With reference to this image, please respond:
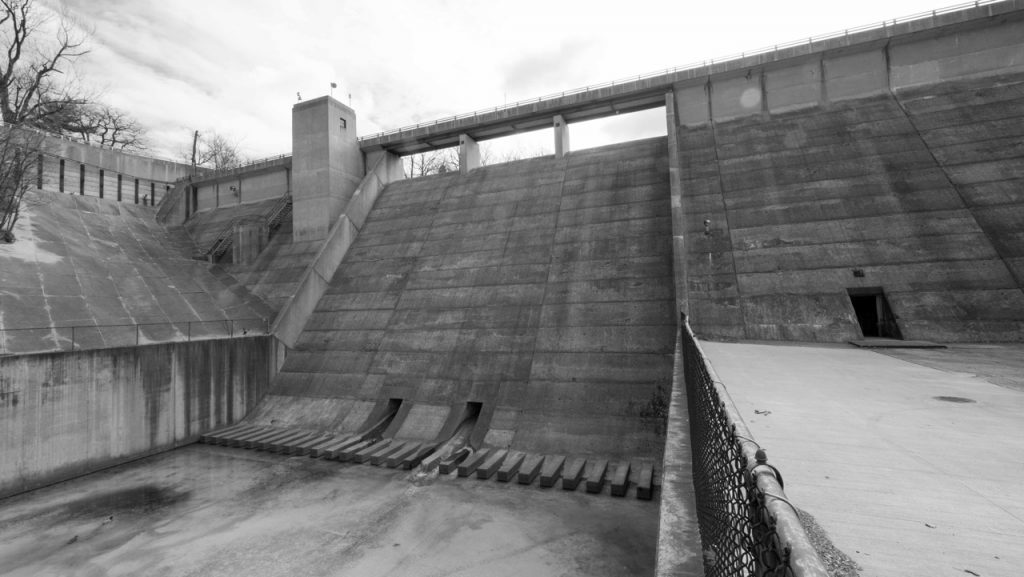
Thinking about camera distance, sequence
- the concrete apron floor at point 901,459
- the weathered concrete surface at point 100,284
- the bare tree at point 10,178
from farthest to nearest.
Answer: the bare tree at point 10,178 → the weathered concrete surface at point 100,284 → the concrete apron floor at point 901,459

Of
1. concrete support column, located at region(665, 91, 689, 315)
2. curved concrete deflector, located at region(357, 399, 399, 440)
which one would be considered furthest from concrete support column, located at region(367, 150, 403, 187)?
curved concrete deflector, located at region(357, 399, 399, 440)

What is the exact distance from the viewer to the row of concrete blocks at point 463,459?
10.4 metres

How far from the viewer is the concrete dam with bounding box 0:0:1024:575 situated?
A: 34.5 ft

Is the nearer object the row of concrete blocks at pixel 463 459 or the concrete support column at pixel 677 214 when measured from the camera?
the row of concrete blocks at pixel 463 459

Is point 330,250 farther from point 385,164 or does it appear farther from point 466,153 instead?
point 466,153

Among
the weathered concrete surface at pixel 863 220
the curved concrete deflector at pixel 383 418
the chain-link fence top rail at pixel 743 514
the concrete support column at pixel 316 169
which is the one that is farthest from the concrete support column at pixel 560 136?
the chain-link fence top rail at pixel 743 514

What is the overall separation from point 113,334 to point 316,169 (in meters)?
12.1

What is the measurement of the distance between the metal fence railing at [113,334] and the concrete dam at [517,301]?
89 millimetres

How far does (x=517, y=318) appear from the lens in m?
15.8

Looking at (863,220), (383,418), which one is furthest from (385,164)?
(863,220)

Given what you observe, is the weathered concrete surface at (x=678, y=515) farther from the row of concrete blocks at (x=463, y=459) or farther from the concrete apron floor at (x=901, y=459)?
the row of concrete blocks at (x=463, y=459)

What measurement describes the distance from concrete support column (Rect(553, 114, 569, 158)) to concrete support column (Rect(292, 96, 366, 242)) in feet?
37.0

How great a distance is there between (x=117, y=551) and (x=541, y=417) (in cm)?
923

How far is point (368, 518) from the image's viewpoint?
31.5 ft
